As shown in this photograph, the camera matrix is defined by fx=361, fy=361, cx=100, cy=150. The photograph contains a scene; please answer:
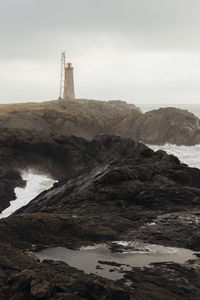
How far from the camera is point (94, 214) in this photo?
42.5ft

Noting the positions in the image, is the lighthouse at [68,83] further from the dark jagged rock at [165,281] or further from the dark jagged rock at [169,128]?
the dark jagged rock at [165,281]

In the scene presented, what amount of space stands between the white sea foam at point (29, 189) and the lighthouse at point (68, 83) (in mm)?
59751

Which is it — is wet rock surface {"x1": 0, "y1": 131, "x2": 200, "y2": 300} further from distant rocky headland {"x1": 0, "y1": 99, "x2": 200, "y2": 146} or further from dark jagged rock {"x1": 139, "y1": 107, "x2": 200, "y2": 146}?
dark jagged rock {"x1": 139, "y1": 107, "x2": 200, "y2": 146}

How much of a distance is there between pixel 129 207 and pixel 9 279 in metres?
7.64

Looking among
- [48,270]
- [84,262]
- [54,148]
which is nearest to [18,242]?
[84,262]

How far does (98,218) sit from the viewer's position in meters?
12.2

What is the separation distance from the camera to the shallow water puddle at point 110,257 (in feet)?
26.4

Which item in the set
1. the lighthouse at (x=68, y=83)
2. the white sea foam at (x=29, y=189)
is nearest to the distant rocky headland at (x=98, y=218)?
the white sea foam at (x=29, y=189)

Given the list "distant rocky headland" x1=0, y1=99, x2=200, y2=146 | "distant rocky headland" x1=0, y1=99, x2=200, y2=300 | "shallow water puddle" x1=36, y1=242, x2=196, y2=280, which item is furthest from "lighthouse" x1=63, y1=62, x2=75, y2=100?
"shallow water puddle" x1=36, y1=242, x2=196, y2=280

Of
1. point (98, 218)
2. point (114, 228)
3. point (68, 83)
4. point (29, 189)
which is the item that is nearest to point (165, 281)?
point (114, 228)

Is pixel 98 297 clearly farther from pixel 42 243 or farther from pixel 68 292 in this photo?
pixel 42 243

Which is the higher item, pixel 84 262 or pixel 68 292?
pixel 68 292

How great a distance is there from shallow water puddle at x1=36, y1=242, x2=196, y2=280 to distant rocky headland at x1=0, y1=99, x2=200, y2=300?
0.91ft

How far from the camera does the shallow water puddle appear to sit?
8.04 m
